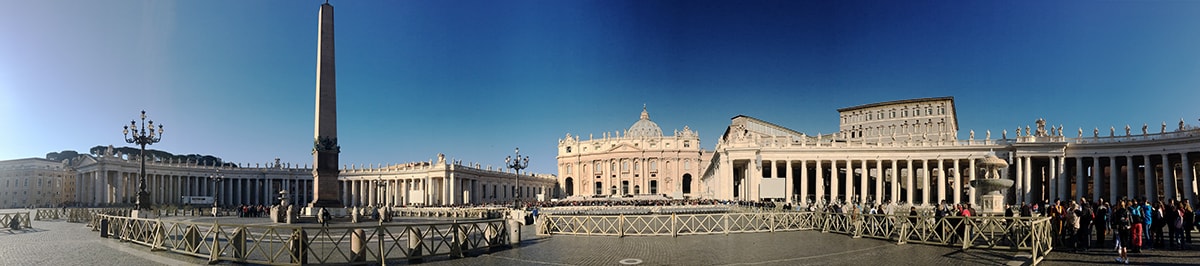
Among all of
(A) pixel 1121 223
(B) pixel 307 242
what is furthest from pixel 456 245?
(A) pixel 1121 223

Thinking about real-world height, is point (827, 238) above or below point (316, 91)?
below

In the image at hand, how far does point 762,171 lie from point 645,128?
2762 inches

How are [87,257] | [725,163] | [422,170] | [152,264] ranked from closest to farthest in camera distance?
[152,264] → [87,257] → [725,163] → [422,170]

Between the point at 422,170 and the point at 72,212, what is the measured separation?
55.0 meters

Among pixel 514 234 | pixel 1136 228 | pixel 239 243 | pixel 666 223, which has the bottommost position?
pixel 666 223

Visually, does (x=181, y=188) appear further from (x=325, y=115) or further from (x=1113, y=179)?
(x=1113, y=179)

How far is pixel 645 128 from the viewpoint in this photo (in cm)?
→ 13538

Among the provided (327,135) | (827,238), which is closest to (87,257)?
(327,135)

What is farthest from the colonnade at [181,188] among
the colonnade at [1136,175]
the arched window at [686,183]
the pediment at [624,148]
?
the colonnade at [1136,175]

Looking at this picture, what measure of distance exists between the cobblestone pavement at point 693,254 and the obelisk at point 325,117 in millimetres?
9352

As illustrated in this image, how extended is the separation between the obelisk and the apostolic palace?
12.0 m

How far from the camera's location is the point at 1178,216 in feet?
52.9

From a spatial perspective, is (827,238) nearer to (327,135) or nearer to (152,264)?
(152,264)

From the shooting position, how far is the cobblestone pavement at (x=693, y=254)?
14125 mm
